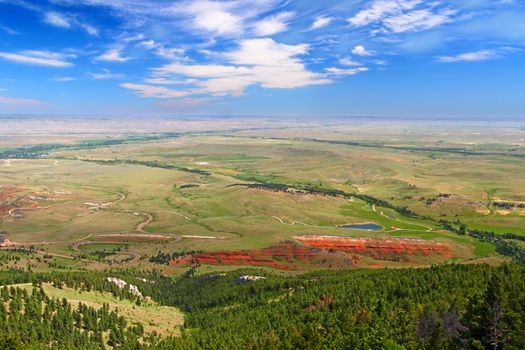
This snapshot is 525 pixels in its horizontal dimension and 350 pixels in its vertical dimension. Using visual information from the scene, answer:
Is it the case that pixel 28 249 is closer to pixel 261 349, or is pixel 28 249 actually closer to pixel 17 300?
pixel 17 300

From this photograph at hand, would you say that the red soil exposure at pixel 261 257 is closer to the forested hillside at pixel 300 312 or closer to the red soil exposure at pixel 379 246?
the red soil exposure at pixel 379 246

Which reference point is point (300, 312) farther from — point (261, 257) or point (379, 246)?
point (379, 246)

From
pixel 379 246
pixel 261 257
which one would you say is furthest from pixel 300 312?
pixel 379 246

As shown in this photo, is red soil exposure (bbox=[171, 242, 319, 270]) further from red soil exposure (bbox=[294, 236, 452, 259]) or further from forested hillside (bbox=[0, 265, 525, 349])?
forested hillside (bbox=[0, 265, 525, 349])

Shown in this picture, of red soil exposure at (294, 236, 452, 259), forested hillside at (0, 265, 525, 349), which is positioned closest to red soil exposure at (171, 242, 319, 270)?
red soil exposure at (294, 236, 452, 259)

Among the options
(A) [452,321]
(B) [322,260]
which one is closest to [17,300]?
(A) [452,321]

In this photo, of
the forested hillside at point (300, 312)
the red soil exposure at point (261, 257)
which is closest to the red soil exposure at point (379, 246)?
the red soil exposure at point (261, 257)
